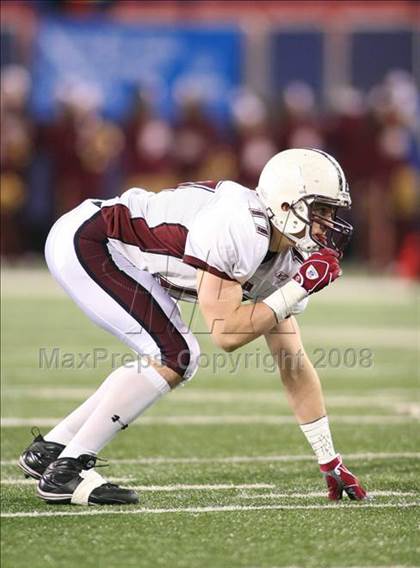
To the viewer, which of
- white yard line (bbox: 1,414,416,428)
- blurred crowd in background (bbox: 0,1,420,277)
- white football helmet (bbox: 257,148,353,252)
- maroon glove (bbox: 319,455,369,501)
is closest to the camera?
white football helmet (bbox: 257,148,353,252)

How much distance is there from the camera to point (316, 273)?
11.9 ft

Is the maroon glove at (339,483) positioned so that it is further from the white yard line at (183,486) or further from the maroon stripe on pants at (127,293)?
the maroon stripe on pants at (127,293)

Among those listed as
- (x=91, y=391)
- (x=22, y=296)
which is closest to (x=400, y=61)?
(x=22, y=296)

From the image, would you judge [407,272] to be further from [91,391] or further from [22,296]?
[91,391]

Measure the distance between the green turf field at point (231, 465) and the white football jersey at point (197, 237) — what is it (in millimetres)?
607

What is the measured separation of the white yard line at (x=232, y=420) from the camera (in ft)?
17.4

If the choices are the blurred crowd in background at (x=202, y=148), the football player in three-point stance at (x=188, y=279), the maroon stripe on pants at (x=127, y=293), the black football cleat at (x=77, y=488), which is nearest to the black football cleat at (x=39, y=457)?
the football player in three-point stance at (x=188, y=279)

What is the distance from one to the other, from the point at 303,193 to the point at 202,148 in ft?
32.8

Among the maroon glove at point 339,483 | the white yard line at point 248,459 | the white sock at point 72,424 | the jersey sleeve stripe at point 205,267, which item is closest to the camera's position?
the jersey sleeve stripe at point 205,267

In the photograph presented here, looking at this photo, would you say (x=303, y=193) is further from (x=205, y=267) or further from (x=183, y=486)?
(x=183, y=486)

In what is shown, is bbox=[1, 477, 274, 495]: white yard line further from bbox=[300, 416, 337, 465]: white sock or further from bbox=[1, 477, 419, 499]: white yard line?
bbox=[300, 416, 337, 465]: white sock

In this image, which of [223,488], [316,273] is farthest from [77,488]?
[316,273]

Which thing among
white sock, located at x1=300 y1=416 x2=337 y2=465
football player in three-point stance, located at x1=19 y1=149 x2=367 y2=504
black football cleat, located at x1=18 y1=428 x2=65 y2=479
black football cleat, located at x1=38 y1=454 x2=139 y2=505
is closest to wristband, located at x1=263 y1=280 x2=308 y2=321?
football player in three-point stance, located at x1=19 y1=149 x2=367 y2=504

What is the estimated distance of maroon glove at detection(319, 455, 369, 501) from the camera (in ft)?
12.5
